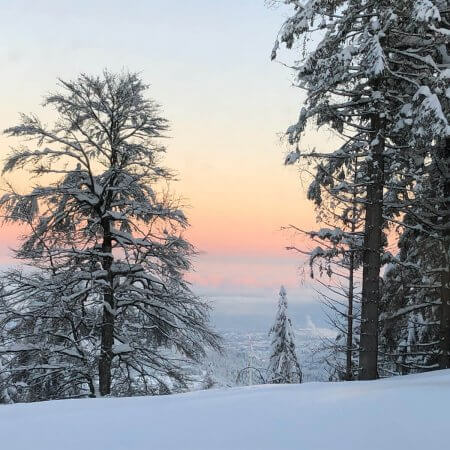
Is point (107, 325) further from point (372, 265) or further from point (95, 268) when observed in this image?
point (372, 265)

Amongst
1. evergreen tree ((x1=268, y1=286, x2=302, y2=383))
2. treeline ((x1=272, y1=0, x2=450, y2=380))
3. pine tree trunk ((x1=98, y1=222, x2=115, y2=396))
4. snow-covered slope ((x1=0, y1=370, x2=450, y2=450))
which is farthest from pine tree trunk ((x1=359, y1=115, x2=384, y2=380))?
evergreen tree ((x1=268, y1=286, x2=302, y2=383))

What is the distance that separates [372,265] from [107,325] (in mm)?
7476

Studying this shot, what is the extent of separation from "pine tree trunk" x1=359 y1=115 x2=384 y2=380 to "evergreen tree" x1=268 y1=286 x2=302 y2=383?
901 inches

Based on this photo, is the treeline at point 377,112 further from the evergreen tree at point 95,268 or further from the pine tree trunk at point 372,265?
the evergreen tree at point 95,268

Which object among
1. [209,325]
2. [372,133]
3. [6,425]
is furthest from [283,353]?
[6,425]

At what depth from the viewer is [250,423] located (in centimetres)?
467

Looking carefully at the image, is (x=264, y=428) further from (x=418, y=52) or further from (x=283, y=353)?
(x=283, y=353)

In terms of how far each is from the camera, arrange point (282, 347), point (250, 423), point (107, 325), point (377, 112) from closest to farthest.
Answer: point (250, 423) < point (377, 112) < point (107, 325) < point (282, 347)

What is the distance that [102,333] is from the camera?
13.9m

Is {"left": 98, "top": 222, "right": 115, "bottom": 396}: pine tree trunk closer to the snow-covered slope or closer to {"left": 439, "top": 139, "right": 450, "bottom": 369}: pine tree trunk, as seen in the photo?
the snow-covered slope

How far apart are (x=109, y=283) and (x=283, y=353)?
21778mm

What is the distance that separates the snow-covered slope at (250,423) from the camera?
415 cm

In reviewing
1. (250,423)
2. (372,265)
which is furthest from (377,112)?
(250,423)

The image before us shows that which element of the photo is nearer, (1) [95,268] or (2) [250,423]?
(2) [250,423]
